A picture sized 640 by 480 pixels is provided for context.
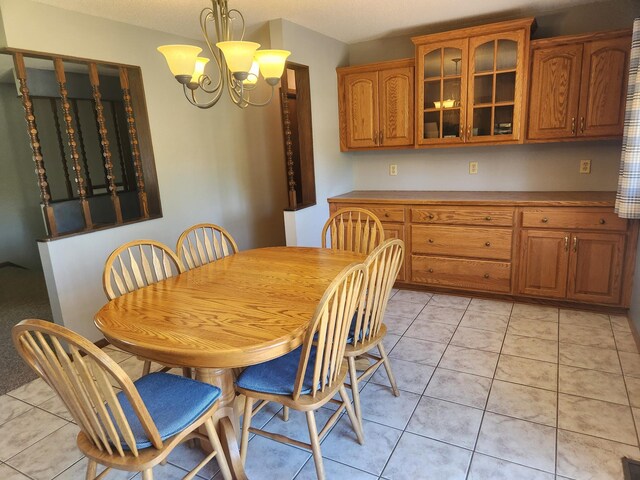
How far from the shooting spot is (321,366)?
1596mm

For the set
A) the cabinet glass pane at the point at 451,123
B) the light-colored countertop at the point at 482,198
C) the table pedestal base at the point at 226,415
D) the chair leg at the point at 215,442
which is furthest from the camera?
the cabinet glass pane at the point at 451,123

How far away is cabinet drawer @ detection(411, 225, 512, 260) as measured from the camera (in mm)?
3350

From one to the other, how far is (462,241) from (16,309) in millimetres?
4082

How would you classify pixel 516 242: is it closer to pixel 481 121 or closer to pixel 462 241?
pixel 462 241

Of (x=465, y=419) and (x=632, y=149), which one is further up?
(x=632, y=149)

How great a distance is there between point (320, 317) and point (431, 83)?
284 centimetres

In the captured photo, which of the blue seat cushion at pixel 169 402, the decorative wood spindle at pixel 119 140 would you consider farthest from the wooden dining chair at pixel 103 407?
the decorative wood spindle at pixel 119 140

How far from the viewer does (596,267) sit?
3.06 m

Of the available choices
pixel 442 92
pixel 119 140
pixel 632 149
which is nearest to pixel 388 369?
pixel 632 149

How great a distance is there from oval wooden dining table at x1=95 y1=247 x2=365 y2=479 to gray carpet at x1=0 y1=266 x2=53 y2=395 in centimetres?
143

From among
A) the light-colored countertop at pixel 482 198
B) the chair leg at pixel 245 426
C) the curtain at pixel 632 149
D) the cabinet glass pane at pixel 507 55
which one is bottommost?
the chair leg at pixel 245 426

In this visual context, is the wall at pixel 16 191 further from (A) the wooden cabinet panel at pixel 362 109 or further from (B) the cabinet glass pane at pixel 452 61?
(B) the cabinet glass pane at pixel 452 61

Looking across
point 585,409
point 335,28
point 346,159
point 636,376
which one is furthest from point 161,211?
point 636,376

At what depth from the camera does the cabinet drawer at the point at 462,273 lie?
3410 mm
